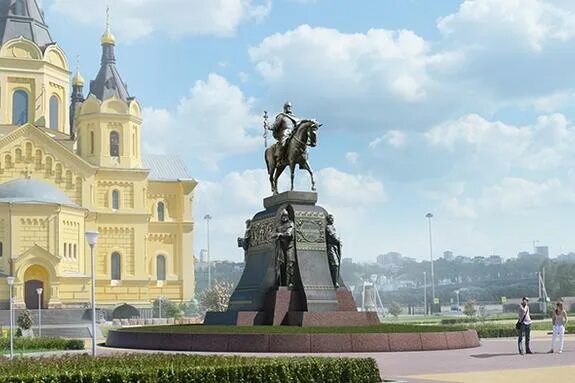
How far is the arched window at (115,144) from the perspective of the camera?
6950 centimetres

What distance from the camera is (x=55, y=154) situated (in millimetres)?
66188

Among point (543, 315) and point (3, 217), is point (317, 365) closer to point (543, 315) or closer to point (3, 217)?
point (543, 315)

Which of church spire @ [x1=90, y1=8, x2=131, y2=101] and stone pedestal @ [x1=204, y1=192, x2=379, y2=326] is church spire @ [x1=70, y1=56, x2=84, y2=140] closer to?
church spire @ [x1=90, y1=8, x2=131, y2=101]

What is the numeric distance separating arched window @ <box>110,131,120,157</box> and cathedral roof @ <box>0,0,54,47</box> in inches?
373

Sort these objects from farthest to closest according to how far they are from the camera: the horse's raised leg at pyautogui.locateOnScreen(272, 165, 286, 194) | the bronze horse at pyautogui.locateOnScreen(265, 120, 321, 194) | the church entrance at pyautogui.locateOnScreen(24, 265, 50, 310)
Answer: the church entrance at pyautogui.locateOnScreen(24, 265, 50, 310) < the horse's raised leg at pyautogui.locateOnScreen(272, 165, 286, 194) < the bronze horse at pyautogui.locateOnScreen(265, 120, 321, 194)

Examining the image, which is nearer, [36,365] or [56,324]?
[36,365]

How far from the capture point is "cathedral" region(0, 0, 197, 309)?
60.8 metres

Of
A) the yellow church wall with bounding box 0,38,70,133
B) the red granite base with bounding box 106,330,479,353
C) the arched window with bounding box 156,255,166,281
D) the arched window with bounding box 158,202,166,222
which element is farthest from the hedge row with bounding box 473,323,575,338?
the yellow church wall with bounding box 0,38,70,133

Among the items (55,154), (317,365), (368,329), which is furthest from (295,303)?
(55,154)

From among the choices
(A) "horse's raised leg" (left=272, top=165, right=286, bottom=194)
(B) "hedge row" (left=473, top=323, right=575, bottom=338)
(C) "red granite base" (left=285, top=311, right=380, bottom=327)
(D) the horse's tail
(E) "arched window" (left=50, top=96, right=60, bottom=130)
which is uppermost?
(E) "arched window" (left=50, top=96, right=60, bottom=130)

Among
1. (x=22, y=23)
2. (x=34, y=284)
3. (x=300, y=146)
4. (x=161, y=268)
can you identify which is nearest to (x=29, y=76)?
(x=22, y=23)

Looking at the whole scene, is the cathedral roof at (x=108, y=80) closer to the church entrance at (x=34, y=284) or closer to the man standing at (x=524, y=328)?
the church entrance at (x=34, y=284)

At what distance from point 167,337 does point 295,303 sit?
11.1ft

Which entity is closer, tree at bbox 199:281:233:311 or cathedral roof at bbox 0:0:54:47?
tree at bbox 199:281:233:311
